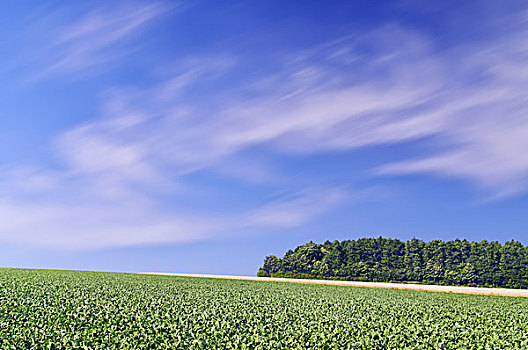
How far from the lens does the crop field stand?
15750 millimetres

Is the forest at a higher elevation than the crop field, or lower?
higher

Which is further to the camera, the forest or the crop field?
the forest

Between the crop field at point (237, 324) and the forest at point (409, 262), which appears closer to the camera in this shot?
the crop field at point (237, 324)

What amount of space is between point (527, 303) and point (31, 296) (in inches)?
1289

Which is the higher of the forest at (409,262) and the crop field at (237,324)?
the forest at (409,262)

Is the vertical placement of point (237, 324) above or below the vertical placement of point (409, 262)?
below

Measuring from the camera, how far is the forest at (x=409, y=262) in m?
60.9

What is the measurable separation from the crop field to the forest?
37.0 metres

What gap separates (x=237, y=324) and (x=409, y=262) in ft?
173

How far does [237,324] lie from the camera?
1850 cm

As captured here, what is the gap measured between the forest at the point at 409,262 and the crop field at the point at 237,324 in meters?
37.0

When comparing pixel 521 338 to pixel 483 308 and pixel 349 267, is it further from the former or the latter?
pixel 349 267

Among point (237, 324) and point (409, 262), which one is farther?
point (409, 262)

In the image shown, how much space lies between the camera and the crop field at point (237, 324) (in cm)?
1575
